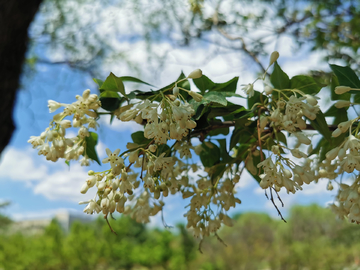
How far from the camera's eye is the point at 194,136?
0.53m

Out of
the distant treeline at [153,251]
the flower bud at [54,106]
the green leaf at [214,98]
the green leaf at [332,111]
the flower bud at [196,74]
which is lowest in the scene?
the green leaf at [214,98]

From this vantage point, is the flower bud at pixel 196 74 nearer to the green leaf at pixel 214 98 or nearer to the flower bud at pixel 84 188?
the green leaf at pixel 214 98

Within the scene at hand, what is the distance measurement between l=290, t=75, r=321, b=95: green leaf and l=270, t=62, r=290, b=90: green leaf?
0.01m

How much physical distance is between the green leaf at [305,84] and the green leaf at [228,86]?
9 centimetres

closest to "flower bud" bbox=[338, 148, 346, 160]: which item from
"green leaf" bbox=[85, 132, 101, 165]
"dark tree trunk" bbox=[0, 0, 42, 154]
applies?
"green leaf" bbox=[85, 132, 101, 165]

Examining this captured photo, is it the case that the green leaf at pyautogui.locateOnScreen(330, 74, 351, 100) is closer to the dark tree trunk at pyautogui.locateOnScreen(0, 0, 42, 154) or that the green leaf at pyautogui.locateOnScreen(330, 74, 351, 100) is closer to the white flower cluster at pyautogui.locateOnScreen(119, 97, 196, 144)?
the white flower cluster at pyautogui.locateOnScreen(119, 97, 196, 144)

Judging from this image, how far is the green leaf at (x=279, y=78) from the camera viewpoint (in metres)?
0.50

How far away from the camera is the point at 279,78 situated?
0.50 m

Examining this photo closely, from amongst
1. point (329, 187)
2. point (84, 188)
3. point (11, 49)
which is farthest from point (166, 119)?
point (11, 49)

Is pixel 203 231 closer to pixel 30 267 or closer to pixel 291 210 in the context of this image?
pixel 30 267

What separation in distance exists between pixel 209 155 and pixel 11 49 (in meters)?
1.32

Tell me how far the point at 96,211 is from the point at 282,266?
31.3 feet

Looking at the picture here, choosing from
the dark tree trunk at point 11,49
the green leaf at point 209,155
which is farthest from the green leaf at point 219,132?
the dark tree trunk at point 11,49

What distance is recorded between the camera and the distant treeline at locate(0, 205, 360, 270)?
7.06 metres
